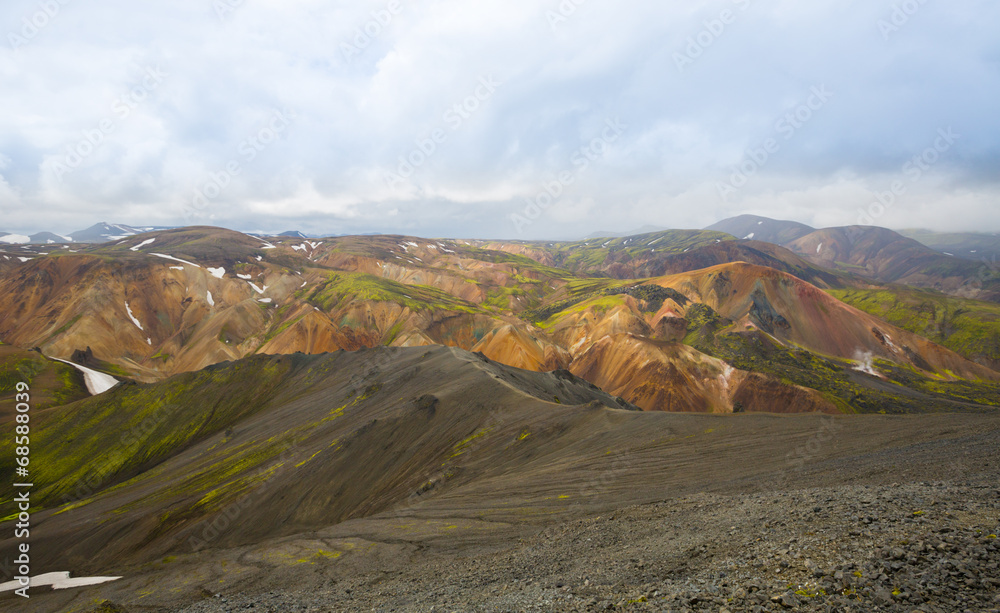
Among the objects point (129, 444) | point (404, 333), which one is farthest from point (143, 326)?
point (129, 444)

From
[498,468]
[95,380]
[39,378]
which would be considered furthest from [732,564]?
[95,380]

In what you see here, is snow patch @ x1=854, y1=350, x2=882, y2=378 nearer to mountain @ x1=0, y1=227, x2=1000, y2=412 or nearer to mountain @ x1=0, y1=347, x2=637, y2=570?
mountain @ x1=0, y1=227, x2=1000, y2=412

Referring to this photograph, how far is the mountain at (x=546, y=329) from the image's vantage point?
230 feet

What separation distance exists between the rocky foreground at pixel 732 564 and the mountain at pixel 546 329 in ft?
164

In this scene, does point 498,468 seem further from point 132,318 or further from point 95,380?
point 132,318

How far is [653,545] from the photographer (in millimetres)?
14328

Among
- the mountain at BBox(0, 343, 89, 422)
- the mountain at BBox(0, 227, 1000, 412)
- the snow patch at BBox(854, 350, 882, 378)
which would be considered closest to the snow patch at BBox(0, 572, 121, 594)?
the mountain at BBox(0, 343, 89, 422)

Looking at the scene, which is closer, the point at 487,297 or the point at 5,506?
the point at 5,506

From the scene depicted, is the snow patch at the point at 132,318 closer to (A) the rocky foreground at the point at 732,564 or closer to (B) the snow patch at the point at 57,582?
(B) the snow patch at the point at 57,582

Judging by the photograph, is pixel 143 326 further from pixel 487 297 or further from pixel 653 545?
pixel 653 545

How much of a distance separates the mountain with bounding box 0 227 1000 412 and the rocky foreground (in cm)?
5012

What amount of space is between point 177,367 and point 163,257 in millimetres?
60151

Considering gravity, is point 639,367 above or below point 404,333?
below

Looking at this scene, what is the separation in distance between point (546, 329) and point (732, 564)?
345 feet
